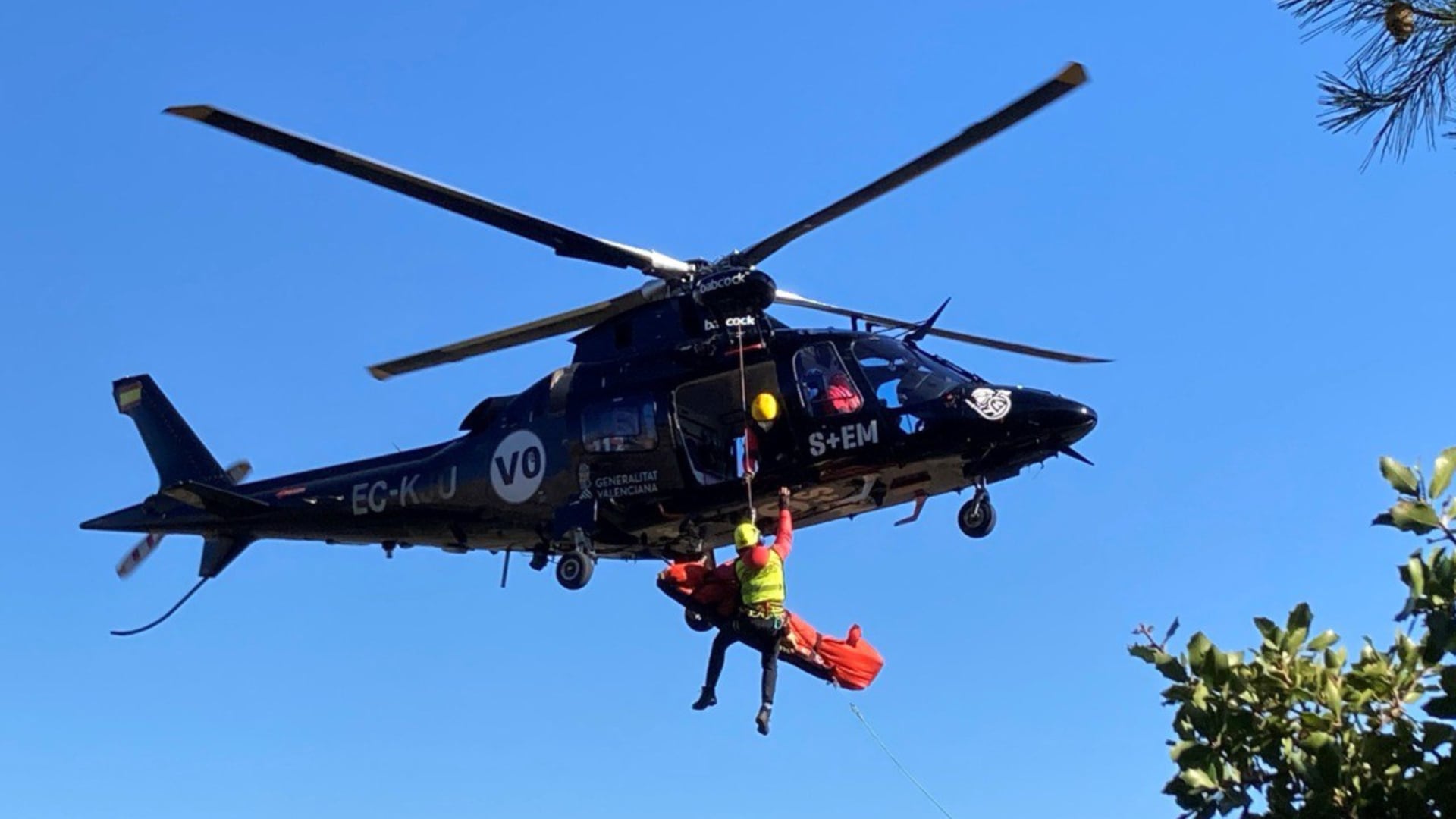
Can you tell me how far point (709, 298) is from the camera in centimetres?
1680

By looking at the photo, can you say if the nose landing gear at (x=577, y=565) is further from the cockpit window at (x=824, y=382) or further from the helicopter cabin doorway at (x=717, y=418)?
the cockpit window at (x=824, y=382)

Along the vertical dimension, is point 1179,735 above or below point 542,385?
below

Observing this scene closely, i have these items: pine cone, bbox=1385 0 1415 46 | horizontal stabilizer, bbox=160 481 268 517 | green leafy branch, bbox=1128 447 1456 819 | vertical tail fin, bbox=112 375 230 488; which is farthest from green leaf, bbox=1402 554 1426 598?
vertical tail fin, bbox=112 375 230 488

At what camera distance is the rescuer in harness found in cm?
1441

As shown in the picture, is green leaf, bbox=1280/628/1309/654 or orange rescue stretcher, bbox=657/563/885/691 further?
orange rescue stretcher, bbox=657/563/885/691

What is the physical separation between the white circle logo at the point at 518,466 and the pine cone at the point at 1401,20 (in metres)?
12.3

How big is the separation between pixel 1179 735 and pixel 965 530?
9049mm

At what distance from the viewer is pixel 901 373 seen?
16.5m

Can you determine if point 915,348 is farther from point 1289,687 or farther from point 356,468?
point 1289,687

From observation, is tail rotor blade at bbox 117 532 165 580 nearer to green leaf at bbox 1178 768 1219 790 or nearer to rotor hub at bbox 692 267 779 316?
rotor hub at bbox 692 267 779 316

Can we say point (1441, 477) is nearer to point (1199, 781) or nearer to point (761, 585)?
point (1199, 781)

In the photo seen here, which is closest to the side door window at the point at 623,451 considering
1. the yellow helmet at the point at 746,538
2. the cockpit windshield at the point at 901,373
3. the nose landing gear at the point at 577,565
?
the nose landing gear at the point at 577,565

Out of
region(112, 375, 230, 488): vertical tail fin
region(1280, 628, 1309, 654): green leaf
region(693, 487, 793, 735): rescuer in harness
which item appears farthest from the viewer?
region(112, 375, 230, 488): vertical tail fin

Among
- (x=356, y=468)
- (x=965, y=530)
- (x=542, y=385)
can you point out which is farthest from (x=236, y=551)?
(x=965, y=530)
